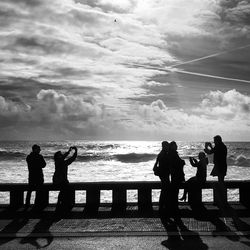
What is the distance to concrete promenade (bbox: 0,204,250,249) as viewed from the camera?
614 cm

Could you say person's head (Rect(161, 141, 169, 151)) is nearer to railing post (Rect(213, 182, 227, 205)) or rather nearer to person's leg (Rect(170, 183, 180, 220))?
person's leg (Rect(170, 183, 180, 220))

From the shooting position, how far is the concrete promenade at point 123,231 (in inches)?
242

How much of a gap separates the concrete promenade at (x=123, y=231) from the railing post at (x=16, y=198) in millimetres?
564

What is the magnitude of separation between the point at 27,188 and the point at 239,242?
5371mm

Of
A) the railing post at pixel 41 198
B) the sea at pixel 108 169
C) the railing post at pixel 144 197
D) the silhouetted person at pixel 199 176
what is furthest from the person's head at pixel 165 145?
the sea at pixel 108 169

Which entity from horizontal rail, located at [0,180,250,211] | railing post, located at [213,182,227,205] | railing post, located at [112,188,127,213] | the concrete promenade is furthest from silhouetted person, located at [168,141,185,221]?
railing post, located at [112,188,127,213]

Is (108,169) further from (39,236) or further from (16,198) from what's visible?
(39,236)

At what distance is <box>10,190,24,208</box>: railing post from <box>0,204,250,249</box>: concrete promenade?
564 millimetres

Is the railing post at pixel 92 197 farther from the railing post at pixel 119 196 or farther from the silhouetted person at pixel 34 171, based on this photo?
the silhouetted person at pixel 34 171

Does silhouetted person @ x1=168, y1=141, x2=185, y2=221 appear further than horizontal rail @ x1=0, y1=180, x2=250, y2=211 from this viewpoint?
No

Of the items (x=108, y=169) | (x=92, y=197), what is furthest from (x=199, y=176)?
(x=108, y=169)

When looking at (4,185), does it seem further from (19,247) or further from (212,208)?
(212,208)

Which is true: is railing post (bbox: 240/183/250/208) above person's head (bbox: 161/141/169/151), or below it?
below

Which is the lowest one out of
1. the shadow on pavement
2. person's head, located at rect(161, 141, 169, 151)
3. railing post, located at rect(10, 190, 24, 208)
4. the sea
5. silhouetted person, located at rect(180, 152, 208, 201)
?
the sea
